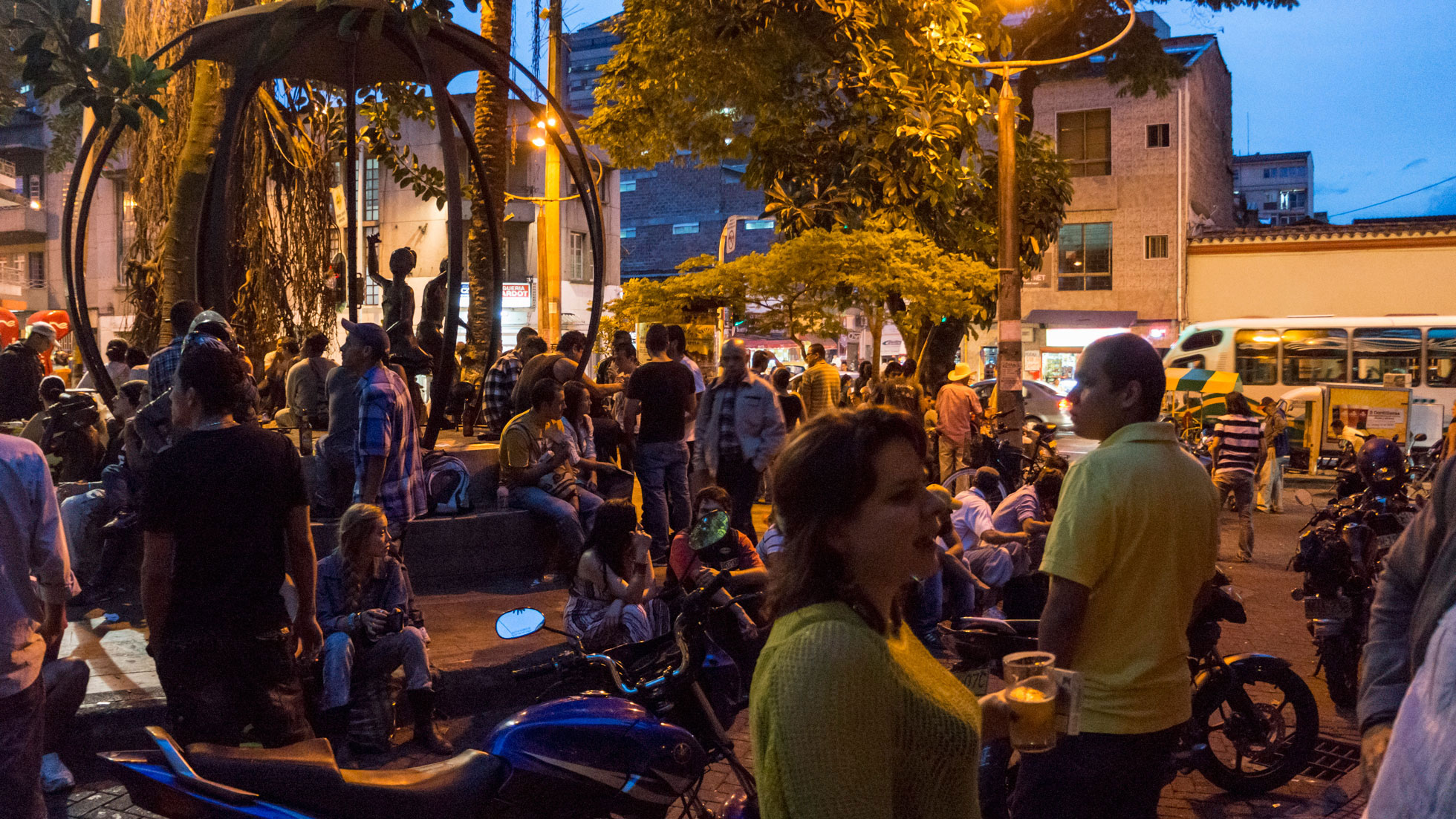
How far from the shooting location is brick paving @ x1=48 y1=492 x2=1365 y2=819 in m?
4.77

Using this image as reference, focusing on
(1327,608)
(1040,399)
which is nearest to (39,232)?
(1040,399)

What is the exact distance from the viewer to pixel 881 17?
425 inches

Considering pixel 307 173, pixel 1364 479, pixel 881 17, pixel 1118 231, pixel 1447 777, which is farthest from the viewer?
pixel 1118 231

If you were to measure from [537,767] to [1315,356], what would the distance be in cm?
2153

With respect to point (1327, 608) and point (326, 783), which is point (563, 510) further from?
point (326, 783)

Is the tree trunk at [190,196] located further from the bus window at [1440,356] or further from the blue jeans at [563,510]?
the bus window at [1440,356]

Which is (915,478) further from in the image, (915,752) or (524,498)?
(524,498)

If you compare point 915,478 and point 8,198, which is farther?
point 8,198

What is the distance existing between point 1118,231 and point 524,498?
1095 inches

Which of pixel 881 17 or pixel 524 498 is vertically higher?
pixel 881 17

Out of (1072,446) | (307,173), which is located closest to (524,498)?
(307,173)

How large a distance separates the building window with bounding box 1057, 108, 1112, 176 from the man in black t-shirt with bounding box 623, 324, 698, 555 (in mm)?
26500

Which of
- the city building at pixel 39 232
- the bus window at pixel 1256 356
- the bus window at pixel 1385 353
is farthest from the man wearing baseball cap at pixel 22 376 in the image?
the city building at pixel 39 232

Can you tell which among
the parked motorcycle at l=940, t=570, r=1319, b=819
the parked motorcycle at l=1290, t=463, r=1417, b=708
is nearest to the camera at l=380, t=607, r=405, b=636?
the parked motorcycle at l=940, t=570, r=1319, b=819
